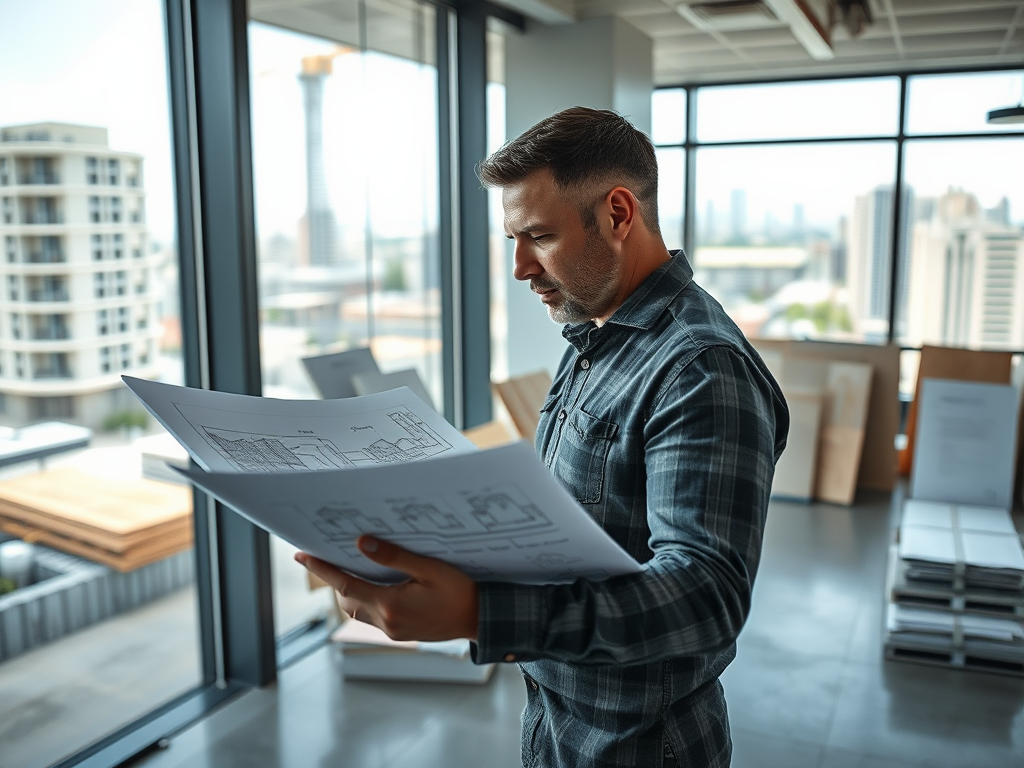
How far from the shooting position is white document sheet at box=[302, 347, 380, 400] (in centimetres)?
317

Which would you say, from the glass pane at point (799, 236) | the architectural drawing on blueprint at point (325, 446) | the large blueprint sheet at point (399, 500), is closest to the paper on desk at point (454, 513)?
the large blueprint sheet at point (399, 500)

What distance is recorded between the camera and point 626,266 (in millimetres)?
1288

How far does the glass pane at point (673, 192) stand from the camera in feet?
23.0

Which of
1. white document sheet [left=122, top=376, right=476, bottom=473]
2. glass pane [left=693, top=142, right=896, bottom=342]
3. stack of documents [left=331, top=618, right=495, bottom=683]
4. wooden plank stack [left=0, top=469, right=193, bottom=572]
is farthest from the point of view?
glass pane [left=693, top=142, right=896, bottom=342]

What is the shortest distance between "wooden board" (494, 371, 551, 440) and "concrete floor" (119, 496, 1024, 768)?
1.25 m

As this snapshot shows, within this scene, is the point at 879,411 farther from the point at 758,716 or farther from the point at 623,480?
the point at 623,480

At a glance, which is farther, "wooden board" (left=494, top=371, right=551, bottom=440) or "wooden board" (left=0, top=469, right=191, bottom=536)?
"wooden board" (left=494, top=371, right=551, bottom=440)

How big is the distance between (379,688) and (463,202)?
2659 millimetres

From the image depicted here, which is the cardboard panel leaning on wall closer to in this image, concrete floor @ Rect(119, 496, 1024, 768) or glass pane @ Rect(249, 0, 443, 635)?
concrete floor @ Rect(119, 496, 1024, 768)

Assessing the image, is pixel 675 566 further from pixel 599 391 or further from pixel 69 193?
pixel 69 193

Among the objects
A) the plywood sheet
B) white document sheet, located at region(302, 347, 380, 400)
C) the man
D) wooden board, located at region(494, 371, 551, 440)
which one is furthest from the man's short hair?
the plywood sheet

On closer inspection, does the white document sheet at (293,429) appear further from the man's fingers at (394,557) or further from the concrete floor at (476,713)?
the concrete floor at (476,713)

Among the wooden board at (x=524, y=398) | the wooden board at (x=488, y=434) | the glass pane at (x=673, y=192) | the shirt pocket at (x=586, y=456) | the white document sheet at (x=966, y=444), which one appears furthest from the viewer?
the glass pane at (x=673, y=192)

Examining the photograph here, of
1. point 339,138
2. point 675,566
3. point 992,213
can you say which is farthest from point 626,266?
point 992,213
